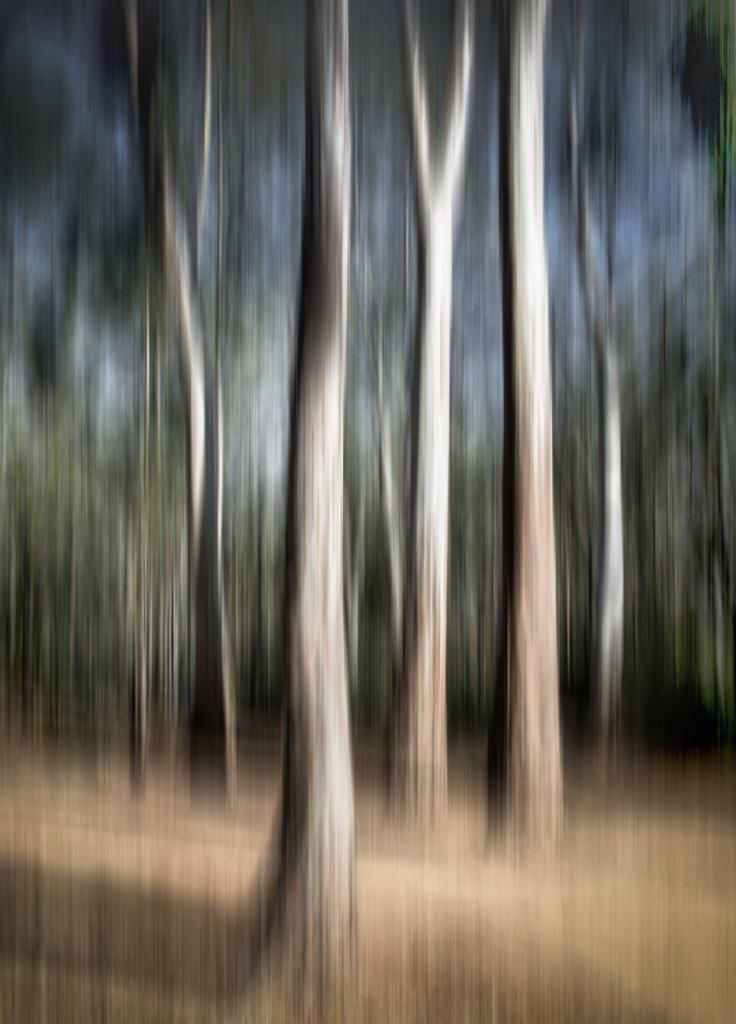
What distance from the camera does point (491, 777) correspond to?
2.37 m

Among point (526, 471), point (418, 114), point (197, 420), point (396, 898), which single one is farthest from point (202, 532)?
point (418, 114)

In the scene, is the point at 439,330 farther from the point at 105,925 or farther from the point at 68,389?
the point at 105,925

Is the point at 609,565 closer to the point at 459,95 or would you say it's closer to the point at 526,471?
the point at 526,471

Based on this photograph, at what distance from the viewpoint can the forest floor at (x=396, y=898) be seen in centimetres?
218

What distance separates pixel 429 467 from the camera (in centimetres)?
248

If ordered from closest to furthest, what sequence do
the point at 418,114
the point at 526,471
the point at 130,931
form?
the point at 526,471 → the point at 418,114 → the point at 130,931

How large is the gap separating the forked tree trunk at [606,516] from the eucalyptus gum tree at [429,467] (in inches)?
13.8

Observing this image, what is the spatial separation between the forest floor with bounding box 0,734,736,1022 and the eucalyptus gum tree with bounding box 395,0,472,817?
0.25 ft

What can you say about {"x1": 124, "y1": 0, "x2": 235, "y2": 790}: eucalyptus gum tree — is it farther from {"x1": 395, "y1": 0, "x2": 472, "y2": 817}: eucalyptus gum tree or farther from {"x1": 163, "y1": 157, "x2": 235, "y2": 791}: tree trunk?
{"x1": 395, "y1": 0, "x2": 472, "y2": 817}: eucalyptus gum tree

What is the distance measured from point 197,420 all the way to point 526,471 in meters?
0.92

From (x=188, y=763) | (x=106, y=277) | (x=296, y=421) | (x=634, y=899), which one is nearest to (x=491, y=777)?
(x=634, y=899)

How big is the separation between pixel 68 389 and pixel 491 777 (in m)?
1.64

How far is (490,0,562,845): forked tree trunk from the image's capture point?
2330 millimetres

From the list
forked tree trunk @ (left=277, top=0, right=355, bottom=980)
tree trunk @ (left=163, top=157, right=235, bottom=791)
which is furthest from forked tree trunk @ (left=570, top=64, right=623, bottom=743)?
Answer: tree trunk @ (left=163, top=157, right=235, bottom=791)
